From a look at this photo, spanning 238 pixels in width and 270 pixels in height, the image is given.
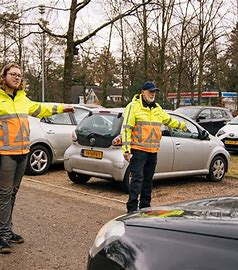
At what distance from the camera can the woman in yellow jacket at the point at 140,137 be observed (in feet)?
19.8

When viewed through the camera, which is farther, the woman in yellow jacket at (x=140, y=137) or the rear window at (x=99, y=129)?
the rear window at (x=99, y=129)

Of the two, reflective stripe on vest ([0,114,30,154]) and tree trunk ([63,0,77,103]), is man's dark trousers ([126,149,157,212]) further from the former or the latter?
tree trunk ([63,0,77,103])

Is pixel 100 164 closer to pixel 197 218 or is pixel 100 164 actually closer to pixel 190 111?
pixel 197 218

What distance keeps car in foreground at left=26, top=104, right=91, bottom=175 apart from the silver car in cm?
131

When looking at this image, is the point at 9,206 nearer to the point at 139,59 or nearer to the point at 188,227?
the point at 188,227

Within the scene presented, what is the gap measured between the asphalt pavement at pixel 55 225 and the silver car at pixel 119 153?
525 millimetres

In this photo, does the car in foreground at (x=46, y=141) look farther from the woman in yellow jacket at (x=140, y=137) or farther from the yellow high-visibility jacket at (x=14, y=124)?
the yellow high-visibility jacket at (x=14, y=124)

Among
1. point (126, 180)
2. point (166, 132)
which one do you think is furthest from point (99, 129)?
point (166, 132)

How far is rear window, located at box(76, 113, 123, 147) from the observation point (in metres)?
7.98

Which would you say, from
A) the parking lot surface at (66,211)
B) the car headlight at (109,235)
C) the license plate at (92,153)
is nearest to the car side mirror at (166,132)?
the parking lot surface at (66,211)

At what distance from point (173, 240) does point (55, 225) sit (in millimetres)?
3884

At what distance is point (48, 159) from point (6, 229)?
208 inches

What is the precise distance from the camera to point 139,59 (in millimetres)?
36844

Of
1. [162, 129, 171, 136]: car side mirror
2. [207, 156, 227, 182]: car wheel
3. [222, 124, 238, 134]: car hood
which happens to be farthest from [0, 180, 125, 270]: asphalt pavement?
[222, 124, 238, 134]: car hood
